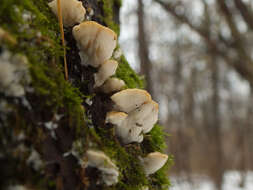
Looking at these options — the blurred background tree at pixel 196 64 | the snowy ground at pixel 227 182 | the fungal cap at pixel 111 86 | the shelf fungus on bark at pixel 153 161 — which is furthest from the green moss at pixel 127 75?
the snowy ground at pixel 227 182

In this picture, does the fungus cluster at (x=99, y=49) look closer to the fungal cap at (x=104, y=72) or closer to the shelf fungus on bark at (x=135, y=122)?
the fungal cap at (x=104, y=72)

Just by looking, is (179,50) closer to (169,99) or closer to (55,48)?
(169,99)

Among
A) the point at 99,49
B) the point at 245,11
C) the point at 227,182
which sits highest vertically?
the point at 99,49

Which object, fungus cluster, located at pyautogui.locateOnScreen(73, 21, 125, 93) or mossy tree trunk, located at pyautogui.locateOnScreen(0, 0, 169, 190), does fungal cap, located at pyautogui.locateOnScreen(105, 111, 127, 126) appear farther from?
fungus cluster, located at pyautogui.locateOnScreen(73, 21, 125, 93)

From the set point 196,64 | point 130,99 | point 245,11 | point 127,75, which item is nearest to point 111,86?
point 130,99

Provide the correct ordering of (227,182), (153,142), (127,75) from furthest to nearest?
(227,182) < (127,75) < (153,142)

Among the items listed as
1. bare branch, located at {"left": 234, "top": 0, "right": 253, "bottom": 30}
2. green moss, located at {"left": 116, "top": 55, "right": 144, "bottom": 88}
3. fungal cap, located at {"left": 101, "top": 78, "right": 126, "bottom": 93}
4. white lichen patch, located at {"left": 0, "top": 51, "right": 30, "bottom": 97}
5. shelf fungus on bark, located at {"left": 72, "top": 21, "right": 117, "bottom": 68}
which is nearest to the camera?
white lichen patch, located at {"left": 0, "top": 51, "right": 30, "bottom": 97}

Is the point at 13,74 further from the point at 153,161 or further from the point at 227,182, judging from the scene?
the point at 227,182

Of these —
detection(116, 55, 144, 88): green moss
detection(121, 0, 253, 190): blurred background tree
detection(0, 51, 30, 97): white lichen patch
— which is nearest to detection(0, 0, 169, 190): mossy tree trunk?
detection(0, 51, 30, 97): white lichen patch
